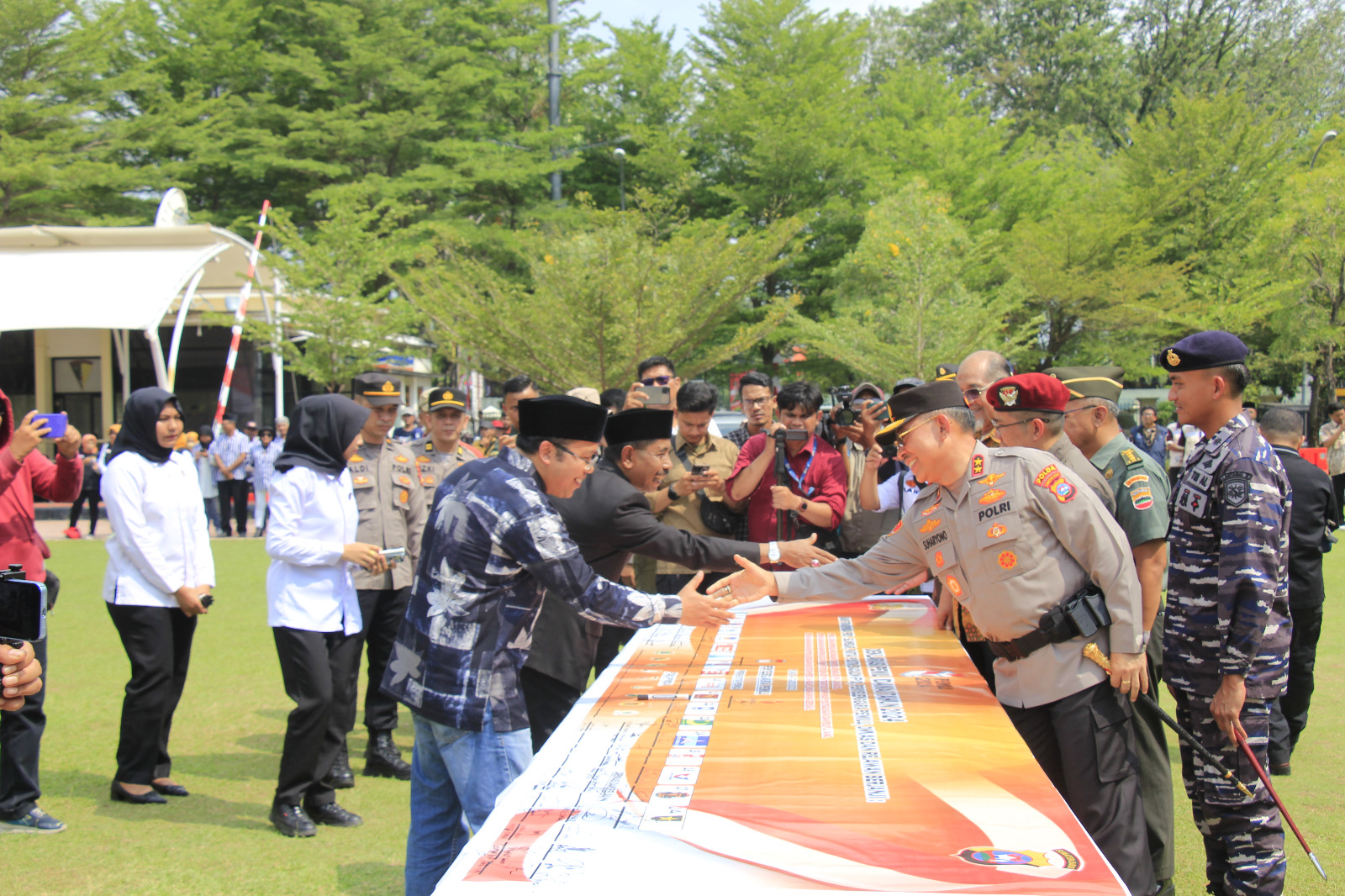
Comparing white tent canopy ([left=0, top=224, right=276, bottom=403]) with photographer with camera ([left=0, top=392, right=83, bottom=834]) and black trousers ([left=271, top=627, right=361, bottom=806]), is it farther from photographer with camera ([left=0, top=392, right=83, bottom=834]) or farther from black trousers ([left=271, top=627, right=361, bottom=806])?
black trousers ([left=271, top=627, right=361, bottom=806])

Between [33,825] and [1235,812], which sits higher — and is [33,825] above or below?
below

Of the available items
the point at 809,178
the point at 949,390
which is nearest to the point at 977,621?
the point at 949,390

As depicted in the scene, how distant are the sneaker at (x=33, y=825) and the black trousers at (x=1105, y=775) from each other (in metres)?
3.97

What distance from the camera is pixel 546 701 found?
349cm

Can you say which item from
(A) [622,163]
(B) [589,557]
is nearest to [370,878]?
(B) [589,557]

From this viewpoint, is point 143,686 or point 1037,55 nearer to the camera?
point 143,686

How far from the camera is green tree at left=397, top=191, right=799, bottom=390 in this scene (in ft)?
47.4

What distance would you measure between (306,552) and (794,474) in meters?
2.30

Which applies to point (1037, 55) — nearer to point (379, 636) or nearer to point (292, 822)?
point (379, 636)

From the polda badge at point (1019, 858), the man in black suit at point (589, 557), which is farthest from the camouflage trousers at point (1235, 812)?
the polda badge at point (1019, 858)

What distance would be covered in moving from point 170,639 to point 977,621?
146 inches

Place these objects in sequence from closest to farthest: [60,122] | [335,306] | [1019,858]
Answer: [1019,858]
[335,306]
[60,122]

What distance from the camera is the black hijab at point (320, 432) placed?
14.3 feet

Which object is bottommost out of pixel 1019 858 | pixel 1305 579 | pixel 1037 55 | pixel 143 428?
pixel 1305 579
